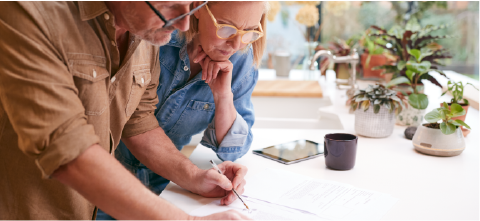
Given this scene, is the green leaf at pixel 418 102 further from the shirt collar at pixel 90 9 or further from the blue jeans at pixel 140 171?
the shirt collar at pixel 90 9

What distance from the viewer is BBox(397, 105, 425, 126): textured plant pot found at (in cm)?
170

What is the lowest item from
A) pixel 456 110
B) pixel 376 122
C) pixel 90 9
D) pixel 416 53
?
pixel 376 122

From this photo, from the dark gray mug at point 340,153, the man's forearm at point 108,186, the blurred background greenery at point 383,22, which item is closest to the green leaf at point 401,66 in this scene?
the dark gray mug at point 340,153

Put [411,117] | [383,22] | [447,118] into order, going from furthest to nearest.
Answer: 1. [383,22]
2. [411,117]
3. [447,118]

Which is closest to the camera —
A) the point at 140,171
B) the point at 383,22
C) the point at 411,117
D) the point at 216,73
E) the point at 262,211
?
the point at 262,211

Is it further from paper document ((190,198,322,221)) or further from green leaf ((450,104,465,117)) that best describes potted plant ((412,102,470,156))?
paper document ((190,198,322,221))

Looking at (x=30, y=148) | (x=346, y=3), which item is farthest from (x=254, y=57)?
(x=346, y=3)

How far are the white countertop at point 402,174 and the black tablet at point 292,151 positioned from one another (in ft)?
0.10

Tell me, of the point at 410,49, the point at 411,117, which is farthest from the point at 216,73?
the point at 410,49

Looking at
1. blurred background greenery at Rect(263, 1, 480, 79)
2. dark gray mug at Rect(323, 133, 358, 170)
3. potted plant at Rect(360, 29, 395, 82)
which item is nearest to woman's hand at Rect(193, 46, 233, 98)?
dark gray mug at Rect(323, 133, 358, 170)

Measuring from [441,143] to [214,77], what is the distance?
0.79 m

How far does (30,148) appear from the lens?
64 cm

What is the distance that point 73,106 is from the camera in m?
0.67

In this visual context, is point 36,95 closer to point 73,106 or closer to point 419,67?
point 73,106
